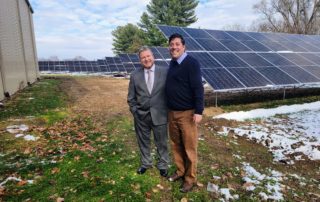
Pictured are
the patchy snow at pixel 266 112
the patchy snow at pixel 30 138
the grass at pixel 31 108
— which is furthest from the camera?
the patchy snow at pixel 266 112

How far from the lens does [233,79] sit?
11.1 m

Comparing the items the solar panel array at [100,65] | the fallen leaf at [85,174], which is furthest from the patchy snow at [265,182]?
the solar panel array at [100,65]

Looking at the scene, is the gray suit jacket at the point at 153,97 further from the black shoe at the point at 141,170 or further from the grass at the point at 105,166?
the grass at the point at 105,166

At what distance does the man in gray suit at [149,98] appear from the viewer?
14.6 ft

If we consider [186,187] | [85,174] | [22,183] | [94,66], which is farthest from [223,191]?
[94,66]

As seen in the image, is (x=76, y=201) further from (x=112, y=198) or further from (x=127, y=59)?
(x=127, y=59)

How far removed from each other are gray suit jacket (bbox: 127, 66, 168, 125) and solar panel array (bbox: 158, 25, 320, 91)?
6.09 meters

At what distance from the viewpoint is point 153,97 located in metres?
4.46

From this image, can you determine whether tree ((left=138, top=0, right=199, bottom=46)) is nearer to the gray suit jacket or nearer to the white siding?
the white siding

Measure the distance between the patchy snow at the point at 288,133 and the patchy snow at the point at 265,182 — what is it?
1026mm

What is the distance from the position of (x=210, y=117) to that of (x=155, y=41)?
3744 cm

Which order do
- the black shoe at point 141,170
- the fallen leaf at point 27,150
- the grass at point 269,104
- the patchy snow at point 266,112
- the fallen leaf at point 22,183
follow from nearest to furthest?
the fallen leaf at point 22,183 → the black shoe at point 141,170 → the fallen leaf at point 27,150 → the patchy snow at point 266,112 → the grass at point 269,104

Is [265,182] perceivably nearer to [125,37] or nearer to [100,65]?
[100,65]

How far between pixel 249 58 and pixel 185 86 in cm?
1065
